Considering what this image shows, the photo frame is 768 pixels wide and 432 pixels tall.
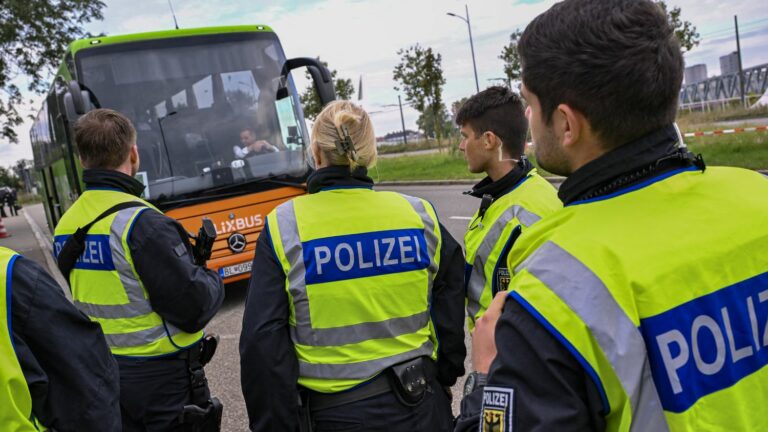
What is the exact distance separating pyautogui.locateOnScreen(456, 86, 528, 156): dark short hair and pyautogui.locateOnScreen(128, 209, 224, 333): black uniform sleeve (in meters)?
1.46

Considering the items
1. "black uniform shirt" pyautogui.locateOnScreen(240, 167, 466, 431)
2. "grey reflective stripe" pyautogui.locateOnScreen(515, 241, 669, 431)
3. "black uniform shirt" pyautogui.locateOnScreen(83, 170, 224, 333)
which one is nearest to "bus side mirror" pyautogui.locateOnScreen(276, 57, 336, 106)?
"black uniform shirt" pyautogui.locateOnScreen(83, 170, 224, 333)

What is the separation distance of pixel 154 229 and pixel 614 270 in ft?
7.03

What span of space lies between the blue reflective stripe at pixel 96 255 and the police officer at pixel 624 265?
202 centimetres

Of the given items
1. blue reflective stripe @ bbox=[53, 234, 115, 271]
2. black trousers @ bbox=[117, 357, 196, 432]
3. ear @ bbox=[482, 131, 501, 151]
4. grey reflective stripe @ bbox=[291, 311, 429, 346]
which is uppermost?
ear @ bbox=[482, 131, 501, 151]

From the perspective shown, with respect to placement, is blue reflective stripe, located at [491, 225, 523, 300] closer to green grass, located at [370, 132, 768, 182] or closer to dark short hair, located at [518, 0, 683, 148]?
dark short hair, located at [518, 0, 683, 148]

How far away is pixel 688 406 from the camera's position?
41.4 inches

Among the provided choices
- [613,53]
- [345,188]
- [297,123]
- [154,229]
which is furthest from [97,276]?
[297,123]

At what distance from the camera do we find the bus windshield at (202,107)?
671 centimetres

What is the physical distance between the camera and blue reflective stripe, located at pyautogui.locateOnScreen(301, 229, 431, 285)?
213 centimetres

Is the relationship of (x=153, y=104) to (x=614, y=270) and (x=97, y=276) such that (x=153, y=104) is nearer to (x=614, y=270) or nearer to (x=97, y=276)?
(x=97, y=276)

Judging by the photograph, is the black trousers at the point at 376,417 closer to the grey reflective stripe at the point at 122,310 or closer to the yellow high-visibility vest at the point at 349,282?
the yellow high-visibility vest at the point at 349,282

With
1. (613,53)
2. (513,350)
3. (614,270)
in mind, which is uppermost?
(613,53)

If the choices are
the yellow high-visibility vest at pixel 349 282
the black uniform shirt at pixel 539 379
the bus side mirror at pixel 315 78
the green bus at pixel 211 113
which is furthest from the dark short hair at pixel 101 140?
the bus side mirror at pixel 315 78

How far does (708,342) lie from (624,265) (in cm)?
22
